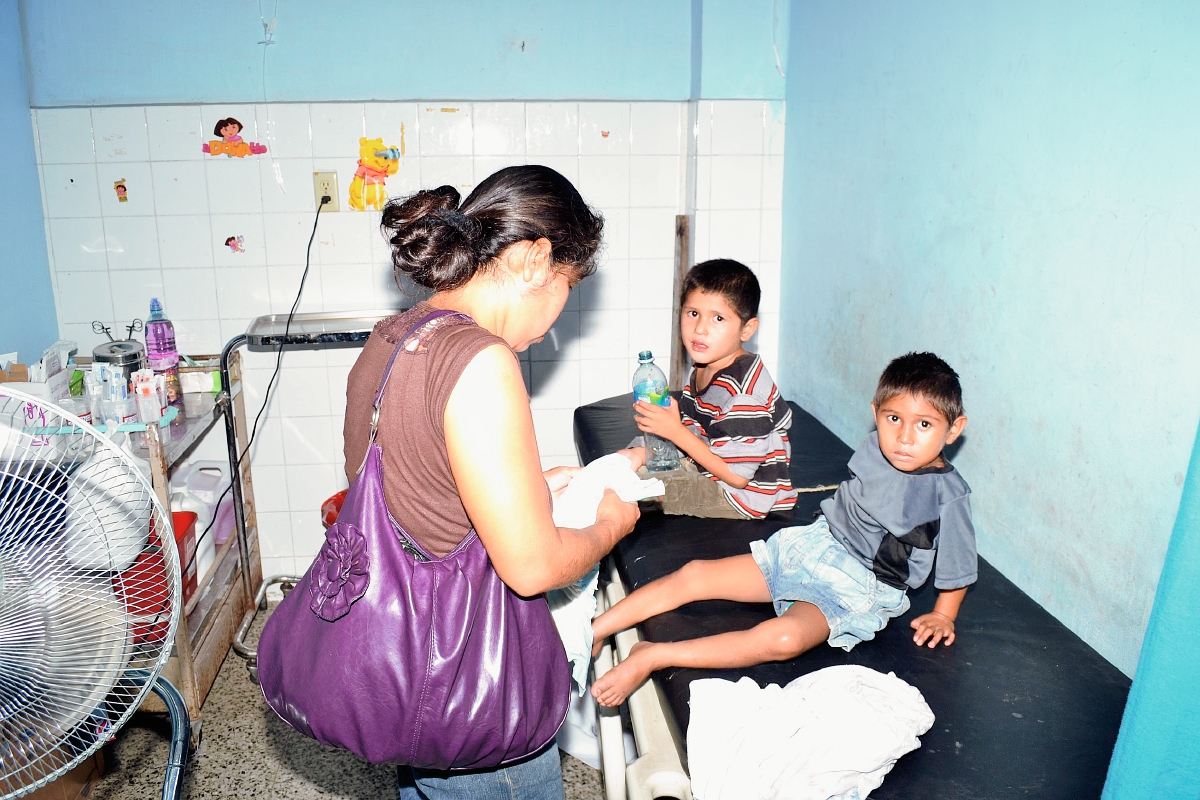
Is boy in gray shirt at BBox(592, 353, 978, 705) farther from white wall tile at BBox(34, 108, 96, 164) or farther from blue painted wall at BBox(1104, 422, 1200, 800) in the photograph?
white wall tile at BBox(34, 108, 96, 164)

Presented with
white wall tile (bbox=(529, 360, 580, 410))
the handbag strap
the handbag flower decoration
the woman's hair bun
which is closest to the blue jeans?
the handbag flower decoration

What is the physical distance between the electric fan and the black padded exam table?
87cm

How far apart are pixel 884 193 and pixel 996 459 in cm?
92

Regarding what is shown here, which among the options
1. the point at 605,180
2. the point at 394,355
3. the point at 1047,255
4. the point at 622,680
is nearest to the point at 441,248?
the point at 394,355

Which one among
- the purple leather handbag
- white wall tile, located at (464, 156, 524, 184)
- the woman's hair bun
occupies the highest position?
white wall tile, located at (464, 156, 524, 184)

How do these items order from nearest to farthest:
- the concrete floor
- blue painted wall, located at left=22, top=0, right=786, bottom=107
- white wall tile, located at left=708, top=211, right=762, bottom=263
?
1. the concrete floor
2. blue painted wall, located at left=22, top=0, right=786, bottom=107
3. white wall tile, located at left=708, top=211, right=762, bottom=263

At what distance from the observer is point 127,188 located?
2977 millimetres

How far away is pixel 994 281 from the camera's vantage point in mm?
1994

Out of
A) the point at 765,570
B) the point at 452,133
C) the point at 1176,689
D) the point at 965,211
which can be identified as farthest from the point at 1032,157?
the point at 452,133

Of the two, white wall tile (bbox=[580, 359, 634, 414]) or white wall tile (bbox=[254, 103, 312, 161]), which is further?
white wall tile (bbox=[580, 359, 634, 414])

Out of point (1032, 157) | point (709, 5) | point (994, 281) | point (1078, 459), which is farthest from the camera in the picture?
point (709, 5)

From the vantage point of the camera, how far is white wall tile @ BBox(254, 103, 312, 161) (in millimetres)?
2973

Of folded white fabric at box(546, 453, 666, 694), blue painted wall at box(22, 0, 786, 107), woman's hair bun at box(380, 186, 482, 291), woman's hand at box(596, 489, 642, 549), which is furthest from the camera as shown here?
blue painted wall at box(22, 0, 786, 107)

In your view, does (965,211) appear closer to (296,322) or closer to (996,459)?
(996,459)
